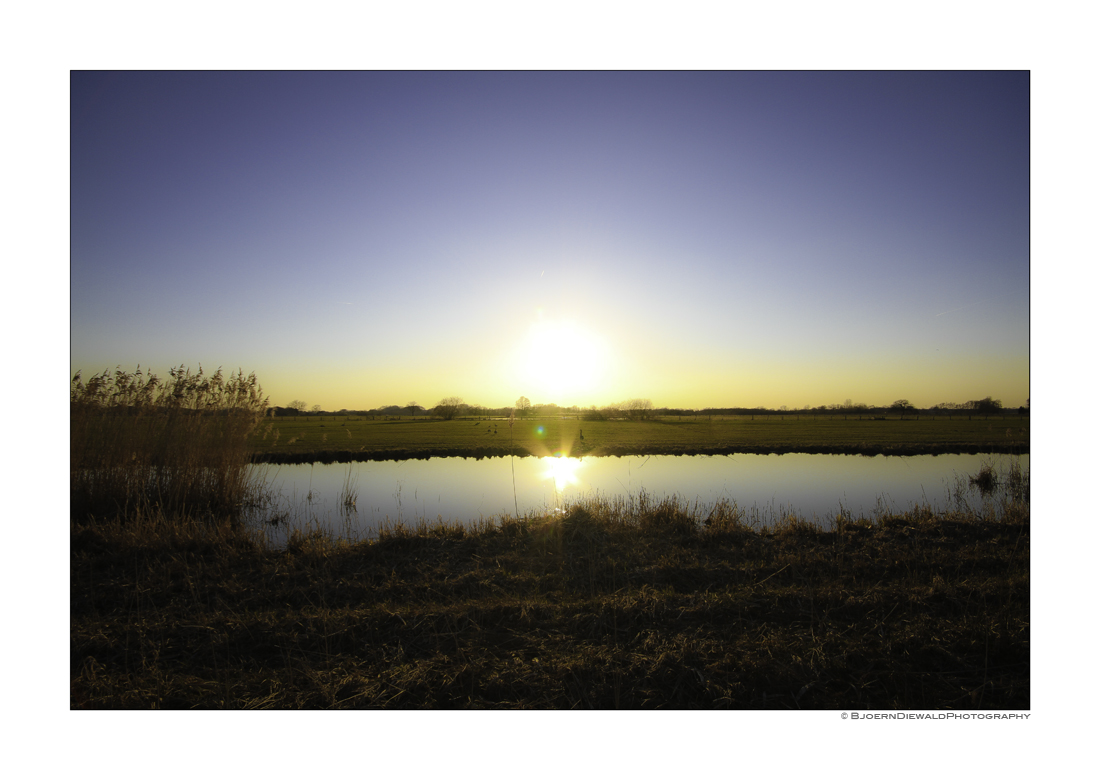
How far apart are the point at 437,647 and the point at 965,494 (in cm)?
1433

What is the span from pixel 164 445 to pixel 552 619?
8271 millimetres

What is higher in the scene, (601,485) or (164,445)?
(164,445)

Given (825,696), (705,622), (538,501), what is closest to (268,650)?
(705,622)

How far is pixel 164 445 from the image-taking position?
877cm

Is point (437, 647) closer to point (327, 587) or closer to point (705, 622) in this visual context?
point (327, 587)

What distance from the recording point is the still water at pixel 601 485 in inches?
431

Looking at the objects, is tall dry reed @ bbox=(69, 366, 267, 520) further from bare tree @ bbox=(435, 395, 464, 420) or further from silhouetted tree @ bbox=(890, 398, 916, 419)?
bare tree @ bbox=(435, 395, 464, 420)

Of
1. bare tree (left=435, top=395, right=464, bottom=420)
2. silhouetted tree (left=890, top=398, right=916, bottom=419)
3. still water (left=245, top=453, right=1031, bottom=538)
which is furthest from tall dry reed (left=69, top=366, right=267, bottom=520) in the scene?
bare tree (left=435, top=395, right=464, bottom=420)

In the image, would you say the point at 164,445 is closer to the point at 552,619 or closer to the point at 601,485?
the point at 552,619

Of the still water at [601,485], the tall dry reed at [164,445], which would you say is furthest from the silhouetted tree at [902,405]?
the tall dry reed at [164,445]

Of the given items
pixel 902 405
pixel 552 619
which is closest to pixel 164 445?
pixel 552 619
